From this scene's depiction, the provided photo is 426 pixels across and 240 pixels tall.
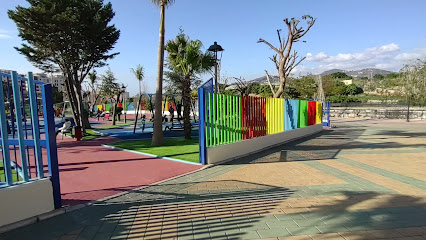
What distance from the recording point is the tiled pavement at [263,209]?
353 cm

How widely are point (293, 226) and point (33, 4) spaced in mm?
18953

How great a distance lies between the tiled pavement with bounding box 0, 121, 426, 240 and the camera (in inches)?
139

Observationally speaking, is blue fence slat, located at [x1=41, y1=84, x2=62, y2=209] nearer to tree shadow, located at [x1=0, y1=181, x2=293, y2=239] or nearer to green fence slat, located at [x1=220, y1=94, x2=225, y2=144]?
tree shadow, located at [x1=0, y1=181, x2=293, y2=239]

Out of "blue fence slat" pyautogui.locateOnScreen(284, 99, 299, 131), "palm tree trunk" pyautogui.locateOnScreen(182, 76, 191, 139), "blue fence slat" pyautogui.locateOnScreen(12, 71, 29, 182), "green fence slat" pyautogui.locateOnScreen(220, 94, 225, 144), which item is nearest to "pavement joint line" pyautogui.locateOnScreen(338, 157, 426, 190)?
"green fence slat" pyautogui.locateOnScreen(220, 94, 225, 144)

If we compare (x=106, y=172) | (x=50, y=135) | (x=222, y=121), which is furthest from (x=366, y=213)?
(x=106, y=172)

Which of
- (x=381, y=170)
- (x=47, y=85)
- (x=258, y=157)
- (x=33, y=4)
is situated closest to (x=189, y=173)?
(x=258, y=157)

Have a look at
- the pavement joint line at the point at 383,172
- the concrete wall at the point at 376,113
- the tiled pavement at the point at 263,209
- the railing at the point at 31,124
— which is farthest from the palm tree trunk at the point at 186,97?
the concrete wall at the point at 376,113

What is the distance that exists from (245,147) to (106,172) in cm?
467

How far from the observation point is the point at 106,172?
683 cm

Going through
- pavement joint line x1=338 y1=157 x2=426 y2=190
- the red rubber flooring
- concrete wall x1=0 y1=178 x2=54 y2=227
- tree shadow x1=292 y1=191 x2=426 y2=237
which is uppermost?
concrete wall x1=0 y1=178 x2=54 y2=227

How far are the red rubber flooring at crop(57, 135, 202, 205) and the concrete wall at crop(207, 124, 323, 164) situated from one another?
0.68 m

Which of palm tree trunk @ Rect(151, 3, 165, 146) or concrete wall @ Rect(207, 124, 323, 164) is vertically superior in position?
palm tree trunk @ Rect(151, 3, 165, 146)

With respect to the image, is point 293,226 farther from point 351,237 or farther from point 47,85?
point 47,85

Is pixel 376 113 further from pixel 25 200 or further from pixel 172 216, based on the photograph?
pixel 25 200
